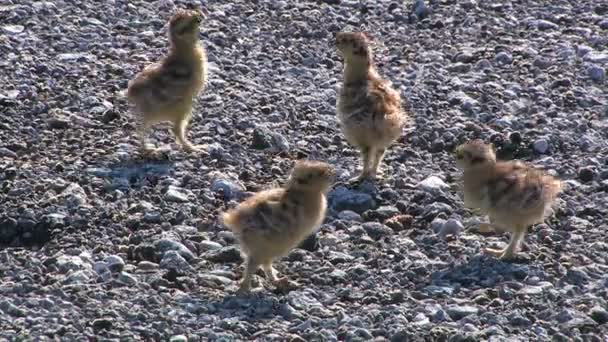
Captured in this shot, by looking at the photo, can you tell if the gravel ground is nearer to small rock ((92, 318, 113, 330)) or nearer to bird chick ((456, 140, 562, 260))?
small rock ((92, 318, 113, 330))

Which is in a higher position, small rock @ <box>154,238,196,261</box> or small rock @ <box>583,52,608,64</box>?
small rock @ <box>583,52,608,64</box>

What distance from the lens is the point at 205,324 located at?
8758 mm

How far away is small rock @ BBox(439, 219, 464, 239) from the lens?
34.3 ft

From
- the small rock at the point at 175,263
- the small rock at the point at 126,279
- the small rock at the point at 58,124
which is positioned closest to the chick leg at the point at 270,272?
the small rock at the point at 175,263

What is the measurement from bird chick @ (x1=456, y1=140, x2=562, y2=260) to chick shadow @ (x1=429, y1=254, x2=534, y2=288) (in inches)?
4.0

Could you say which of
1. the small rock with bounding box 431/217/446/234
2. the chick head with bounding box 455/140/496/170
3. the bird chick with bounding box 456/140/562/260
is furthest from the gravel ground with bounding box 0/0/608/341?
the chick head with bounding box 455/140/496/170

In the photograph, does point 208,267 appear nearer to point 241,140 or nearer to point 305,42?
point 241,140

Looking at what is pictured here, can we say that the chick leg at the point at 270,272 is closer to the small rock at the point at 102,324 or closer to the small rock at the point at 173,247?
the small rock at the point at 173,247

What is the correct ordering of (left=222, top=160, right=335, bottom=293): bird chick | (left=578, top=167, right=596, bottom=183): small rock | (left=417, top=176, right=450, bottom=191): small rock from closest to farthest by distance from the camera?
(left=222, top=160, right=335, bottom=293): bird chick → (left=417, top=176, right=450, bottom=191): small rock → (left=578, top=167, right=596, bottom=183): small rock

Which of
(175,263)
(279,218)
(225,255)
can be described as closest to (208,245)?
(225,255)

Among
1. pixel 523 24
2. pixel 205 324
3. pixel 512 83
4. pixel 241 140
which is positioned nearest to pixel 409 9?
pixel 523 24

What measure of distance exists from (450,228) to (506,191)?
2.56ft

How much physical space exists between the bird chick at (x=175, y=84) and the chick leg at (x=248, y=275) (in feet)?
9.31

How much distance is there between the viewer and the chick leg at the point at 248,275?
9227mm
